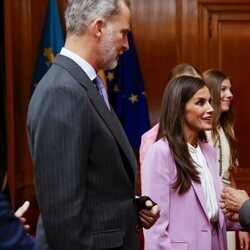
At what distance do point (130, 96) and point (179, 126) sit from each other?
3.08 meters

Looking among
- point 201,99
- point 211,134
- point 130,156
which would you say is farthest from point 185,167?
point 211,134

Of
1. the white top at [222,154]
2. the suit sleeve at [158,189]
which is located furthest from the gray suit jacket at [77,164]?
the white top at [222,154]

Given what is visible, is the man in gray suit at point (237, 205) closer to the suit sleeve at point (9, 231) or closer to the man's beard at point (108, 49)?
the man's beard at point (108, 49)

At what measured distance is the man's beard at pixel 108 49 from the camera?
194cm

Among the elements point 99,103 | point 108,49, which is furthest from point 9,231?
point 108,49

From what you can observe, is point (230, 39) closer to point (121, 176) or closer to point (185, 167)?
point (185, 167)

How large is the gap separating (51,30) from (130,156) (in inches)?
154

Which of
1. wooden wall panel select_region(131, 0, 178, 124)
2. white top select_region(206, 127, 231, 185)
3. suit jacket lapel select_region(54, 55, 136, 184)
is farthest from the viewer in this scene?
wooden wall panel select_region(131, 0, 178, 124)

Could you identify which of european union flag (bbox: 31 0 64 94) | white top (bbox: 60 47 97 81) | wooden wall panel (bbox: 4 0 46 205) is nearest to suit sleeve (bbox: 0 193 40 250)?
white top (bbox: 60 47 97 81)

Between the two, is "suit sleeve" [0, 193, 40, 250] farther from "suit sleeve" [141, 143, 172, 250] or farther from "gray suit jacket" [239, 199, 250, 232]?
"gray suit jacket" [239, 199, 250, 232]

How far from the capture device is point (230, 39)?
5930 mm

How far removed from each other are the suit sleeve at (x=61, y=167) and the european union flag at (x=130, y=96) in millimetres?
3954

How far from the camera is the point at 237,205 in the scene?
2625mm

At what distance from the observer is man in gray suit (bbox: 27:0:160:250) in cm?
175
